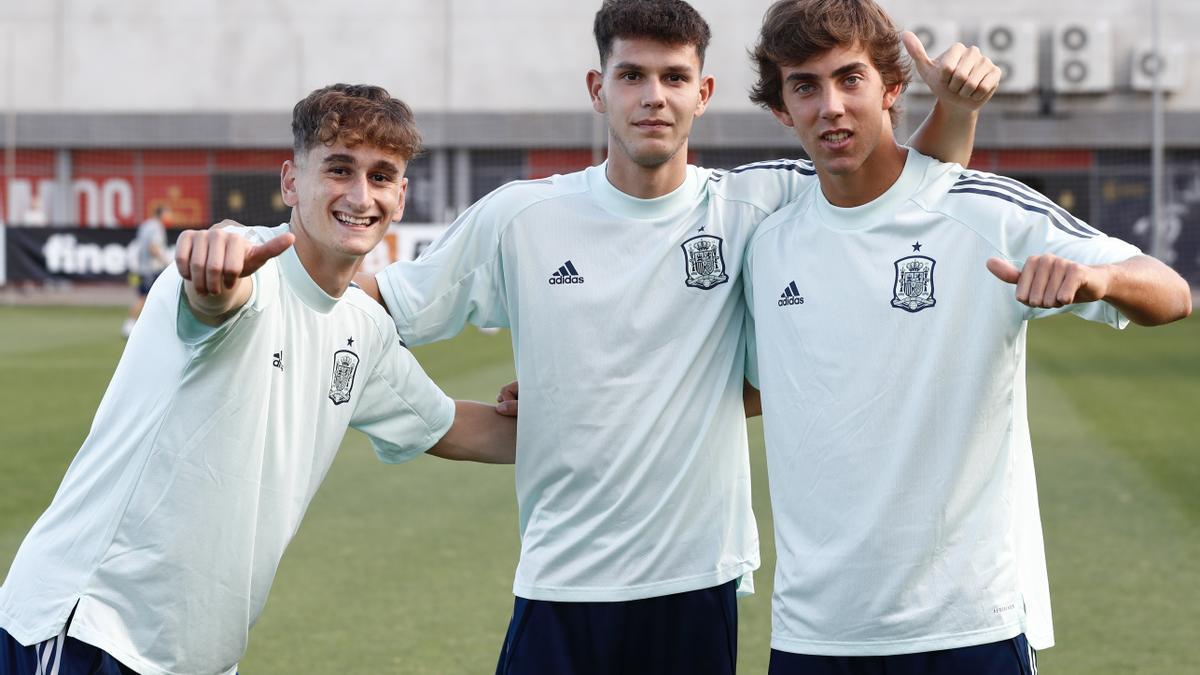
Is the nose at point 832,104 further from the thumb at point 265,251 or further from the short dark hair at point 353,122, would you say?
the thumb at point 265,251

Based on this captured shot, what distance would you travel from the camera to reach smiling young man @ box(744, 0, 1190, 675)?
3.38m

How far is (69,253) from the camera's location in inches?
1109

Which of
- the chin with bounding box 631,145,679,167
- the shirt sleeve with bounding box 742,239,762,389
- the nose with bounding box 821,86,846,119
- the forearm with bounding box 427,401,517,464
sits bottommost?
the forearm with bounding box 427,401,517,464

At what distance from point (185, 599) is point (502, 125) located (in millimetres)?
31291

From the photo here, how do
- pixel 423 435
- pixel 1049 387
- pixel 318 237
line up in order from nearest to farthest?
1. pixel 318 237
2. pixel 423 435
3. pixel 1049 387

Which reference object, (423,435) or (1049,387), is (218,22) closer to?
(1049,387)

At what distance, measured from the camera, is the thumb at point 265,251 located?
3.18 m

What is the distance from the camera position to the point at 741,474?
398 cm

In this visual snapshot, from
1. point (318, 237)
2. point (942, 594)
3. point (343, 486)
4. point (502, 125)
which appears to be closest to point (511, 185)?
point (318, 237)

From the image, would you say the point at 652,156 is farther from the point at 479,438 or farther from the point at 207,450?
the point at 207,450

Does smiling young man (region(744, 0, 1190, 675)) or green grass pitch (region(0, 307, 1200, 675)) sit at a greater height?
smiling young man (region(744, 0, 1190, 675))

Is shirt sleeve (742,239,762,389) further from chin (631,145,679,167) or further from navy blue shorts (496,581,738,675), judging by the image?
navy blue shorts (496,581,738,675)

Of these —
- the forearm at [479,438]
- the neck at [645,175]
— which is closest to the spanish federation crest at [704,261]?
the neck at [645,175]

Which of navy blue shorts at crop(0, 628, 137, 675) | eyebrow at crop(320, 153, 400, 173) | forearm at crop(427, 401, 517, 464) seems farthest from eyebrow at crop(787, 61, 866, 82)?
navy blue shorts at crop(0, 628, 137, 675)
